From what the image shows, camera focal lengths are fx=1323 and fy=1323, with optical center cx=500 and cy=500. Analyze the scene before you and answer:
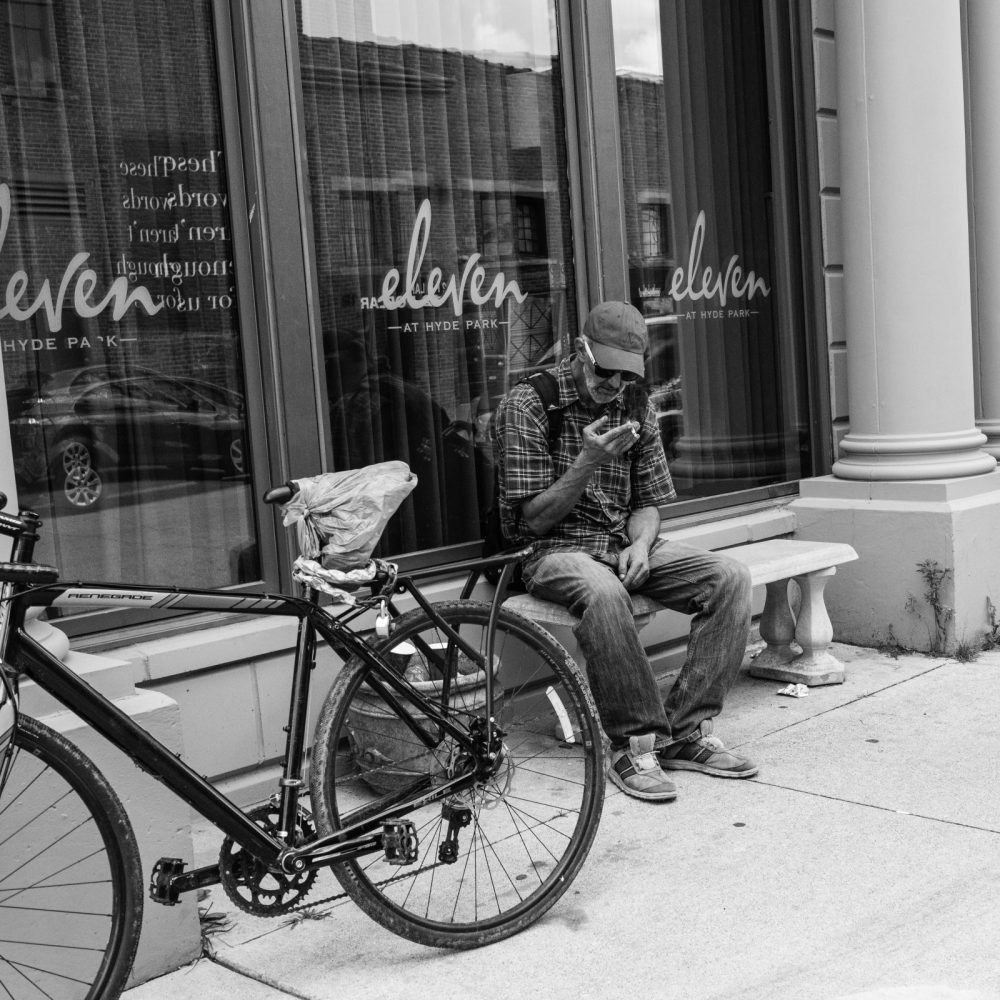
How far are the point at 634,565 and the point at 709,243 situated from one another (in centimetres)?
255

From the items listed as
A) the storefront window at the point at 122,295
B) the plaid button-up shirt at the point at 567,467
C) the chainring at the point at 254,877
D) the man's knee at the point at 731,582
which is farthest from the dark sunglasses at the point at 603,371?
the chainring at the point at 254,877

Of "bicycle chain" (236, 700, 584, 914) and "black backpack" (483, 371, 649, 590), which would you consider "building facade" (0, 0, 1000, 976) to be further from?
"bicycle chain" (236, 700, 584, 914)

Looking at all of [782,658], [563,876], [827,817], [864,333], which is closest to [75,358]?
[563,876]

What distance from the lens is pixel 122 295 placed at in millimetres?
4402

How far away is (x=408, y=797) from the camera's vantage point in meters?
3.38

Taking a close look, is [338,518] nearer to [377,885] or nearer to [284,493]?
[284,493]

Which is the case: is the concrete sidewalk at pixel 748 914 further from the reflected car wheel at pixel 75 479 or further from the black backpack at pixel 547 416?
the reflected car wheel at pixel 75 479

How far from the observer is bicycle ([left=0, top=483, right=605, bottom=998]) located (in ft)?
9.11

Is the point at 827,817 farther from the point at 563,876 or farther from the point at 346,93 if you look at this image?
the point at 346,93

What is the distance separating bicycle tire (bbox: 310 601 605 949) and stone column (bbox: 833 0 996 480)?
3.06 meters

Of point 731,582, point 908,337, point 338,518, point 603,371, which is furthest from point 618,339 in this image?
point 908,337

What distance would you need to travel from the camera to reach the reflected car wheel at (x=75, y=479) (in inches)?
169

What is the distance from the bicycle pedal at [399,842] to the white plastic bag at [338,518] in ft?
2.13

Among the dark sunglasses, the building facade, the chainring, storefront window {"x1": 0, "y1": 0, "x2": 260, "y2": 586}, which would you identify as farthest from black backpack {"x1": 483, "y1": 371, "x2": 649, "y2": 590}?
the chainring
